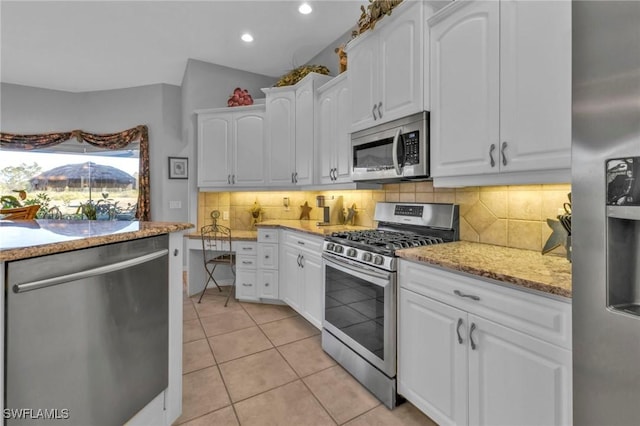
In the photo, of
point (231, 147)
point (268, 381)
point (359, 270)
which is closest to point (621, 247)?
point (359, 270)

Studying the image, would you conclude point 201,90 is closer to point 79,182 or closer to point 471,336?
point 79,182

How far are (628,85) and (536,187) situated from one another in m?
1.13

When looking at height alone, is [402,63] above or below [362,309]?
above

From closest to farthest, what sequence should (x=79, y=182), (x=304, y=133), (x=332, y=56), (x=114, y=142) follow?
(x=304, y=133), (x=332, y=56), (x=114, y=142), (x=79, y=182)

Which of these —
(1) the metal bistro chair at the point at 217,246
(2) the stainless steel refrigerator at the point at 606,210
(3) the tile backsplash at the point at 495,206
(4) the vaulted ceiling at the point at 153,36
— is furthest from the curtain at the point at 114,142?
(2) the stainless steel refrigerator at the point at 606,210

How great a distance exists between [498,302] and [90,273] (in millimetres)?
1632

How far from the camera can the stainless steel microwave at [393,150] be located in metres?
2.00

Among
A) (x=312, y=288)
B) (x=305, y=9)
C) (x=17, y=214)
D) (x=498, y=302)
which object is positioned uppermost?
(x=305, y=9)

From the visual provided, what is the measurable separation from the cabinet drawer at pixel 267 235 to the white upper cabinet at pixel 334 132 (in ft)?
2.52

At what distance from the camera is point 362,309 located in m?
2.03

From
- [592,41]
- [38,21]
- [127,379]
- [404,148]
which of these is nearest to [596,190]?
[592,41]

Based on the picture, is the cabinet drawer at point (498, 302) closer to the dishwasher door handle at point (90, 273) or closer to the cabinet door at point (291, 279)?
the dishwasher door handle at point (90, 273)

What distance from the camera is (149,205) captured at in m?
4.90

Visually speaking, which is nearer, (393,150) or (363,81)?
(393,150)
